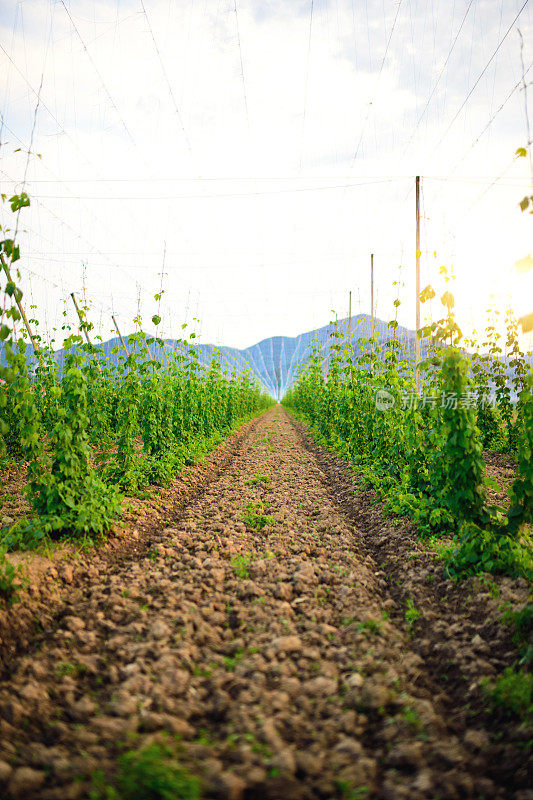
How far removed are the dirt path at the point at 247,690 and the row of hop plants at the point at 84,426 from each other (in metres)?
1.05

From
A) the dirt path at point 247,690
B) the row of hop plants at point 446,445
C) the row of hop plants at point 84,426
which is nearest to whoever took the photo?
the dirt path at point 247,690

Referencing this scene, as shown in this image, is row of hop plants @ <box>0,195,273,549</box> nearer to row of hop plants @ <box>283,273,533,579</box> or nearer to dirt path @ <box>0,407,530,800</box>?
dirt path @ <box>0,407,530,800</box>

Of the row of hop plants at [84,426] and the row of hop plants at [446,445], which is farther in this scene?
the row of hop plants at [84,426]

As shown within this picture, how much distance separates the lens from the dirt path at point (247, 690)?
2.10 meters

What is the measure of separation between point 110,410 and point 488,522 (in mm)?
11045

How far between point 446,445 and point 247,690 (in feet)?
10.7

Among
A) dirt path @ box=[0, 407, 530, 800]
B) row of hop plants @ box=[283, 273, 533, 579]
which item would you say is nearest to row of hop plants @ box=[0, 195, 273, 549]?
dirt path @ box=[0, 407, 530, 800]

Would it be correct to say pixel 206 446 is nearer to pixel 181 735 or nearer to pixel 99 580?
pixel 99 580

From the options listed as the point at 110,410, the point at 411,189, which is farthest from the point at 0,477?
the point at 411,189

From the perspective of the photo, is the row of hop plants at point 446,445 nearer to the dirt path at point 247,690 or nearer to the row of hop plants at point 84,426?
the dirt path at point 247,690

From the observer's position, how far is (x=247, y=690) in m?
2.69

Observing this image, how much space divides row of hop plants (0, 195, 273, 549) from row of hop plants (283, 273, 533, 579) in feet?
12.8

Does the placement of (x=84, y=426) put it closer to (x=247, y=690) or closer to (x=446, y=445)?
(x=247, y=690)

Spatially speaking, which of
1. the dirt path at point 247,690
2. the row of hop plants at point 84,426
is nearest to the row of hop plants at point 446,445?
the dirt path at point 247,690
